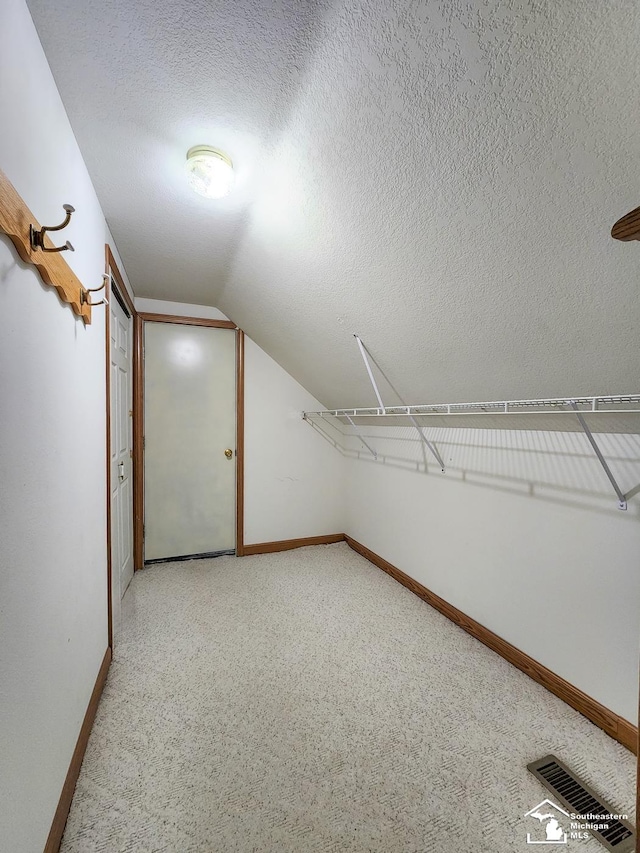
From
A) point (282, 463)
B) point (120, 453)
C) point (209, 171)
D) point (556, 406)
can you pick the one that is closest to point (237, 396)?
point (282, 463)

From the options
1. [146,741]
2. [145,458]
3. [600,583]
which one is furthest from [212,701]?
[145,458]

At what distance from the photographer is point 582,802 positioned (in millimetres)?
1159

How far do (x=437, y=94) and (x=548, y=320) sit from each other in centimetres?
74

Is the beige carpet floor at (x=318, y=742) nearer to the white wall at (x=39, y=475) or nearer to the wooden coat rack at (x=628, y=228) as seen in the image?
the white wall at (x=39, y=475)

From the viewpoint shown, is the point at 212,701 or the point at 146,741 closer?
the point at 146,741

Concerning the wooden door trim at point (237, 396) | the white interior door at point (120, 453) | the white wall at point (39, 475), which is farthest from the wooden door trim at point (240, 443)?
the white wall at point (39, 475)

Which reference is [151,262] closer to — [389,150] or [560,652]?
[389,150]

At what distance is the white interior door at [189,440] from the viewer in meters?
3.00

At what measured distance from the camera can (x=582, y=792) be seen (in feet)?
3.91

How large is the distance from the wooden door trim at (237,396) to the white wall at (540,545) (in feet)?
4.79

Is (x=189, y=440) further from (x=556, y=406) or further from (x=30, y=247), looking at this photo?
(x=556, y=406)

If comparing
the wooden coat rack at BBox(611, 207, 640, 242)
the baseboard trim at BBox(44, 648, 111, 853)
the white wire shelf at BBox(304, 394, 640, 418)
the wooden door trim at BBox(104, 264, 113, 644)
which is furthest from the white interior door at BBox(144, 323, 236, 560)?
the wooden coat rack at BBox(611, 207, 640, 242)

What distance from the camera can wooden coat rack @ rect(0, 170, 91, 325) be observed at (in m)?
0.76

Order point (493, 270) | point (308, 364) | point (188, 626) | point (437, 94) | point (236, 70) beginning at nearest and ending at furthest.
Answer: point (437, 94), point (236, 70), point (493, 270), point (188, 626), point (308, 364)
